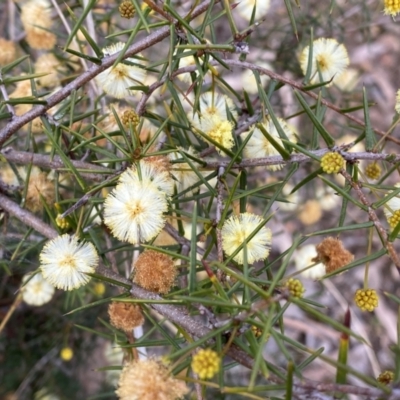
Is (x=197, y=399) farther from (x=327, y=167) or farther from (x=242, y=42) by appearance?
(x=242, y=42)

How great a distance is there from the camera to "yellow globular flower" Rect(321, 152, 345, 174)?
1.96 ft

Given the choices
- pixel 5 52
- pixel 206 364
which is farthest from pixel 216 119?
pixel 5 52

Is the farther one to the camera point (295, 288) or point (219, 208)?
point (219, 208)

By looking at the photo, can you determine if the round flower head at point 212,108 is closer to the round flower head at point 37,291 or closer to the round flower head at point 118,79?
the round flower head at point 118,79

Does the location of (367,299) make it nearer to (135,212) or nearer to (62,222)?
(135,212)

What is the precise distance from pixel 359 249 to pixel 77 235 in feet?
6.23

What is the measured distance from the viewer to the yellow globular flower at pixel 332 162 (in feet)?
1.96

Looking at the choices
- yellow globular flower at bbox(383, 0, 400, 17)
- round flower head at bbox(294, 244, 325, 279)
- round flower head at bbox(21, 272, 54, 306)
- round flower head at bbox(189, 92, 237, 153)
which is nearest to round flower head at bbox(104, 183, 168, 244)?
round flower head at bbox(189, 92, 237, 153)

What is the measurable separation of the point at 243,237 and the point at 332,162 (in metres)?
0.14

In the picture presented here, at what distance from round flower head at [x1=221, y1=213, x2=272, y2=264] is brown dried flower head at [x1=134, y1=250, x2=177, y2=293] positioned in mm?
76

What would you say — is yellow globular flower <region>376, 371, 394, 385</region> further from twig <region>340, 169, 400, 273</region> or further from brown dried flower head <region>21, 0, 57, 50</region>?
brown dried flower head <region>21, 0, 57, 50</region>

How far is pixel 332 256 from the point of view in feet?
2.25

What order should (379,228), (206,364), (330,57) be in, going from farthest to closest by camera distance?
(330,57) < (379,228) < (206,364)

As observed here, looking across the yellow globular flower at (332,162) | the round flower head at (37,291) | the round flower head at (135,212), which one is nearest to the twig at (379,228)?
the yellow globular flower at (332,162)
